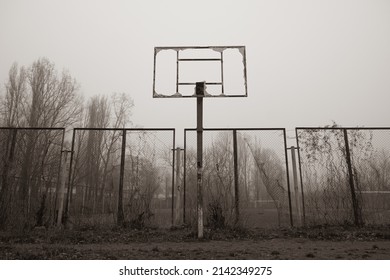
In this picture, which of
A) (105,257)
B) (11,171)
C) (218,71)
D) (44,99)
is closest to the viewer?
(105,257)

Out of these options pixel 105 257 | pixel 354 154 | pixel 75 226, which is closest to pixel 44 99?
pixel 75 226

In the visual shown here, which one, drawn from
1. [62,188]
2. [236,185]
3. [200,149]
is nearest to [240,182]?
[236,185]

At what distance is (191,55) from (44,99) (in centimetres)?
1441

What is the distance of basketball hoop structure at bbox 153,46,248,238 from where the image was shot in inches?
248

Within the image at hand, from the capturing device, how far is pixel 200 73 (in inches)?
260

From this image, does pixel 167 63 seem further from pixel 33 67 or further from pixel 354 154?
pixel 33 67

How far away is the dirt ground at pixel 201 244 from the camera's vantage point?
14.3 ft

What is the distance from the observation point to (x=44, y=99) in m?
17.3

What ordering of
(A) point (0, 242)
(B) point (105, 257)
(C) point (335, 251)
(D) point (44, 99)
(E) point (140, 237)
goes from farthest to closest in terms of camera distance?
(D) point (44, 99), (E) point (140, 237), (A) point (0, 242), (C) point (335, 251), (B) point (105, 257)

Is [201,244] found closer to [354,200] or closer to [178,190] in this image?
[178,190]

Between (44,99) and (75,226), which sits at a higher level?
(44,99)

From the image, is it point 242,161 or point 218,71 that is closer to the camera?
point 218,71

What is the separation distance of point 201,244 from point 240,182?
2506 millimetres
